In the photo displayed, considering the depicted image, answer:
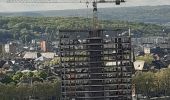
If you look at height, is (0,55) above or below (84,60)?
below

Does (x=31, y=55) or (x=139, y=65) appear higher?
(x=139, y=65)

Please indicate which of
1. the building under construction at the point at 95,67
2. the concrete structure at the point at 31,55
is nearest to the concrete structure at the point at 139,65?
the concrete structure at the point at 31,55

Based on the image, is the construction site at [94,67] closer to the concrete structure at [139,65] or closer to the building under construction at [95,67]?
the building under construction at [95,67]

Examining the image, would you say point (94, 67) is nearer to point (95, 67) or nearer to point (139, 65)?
point (95, 67)

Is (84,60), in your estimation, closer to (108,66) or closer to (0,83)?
(108,66)

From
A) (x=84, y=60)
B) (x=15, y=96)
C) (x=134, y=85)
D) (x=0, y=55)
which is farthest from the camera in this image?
(x=0, y=55)

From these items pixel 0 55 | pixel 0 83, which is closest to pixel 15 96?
pixel 0 83

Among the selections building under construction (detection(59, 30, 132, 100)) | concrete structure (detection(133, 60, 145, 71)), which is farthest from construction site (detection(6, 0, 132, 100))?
concrete structure (detection(133, 60, 145, 71))

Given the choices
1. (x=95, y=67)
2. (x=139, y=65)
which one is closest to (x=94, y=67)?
A: (x=95, y=67)
